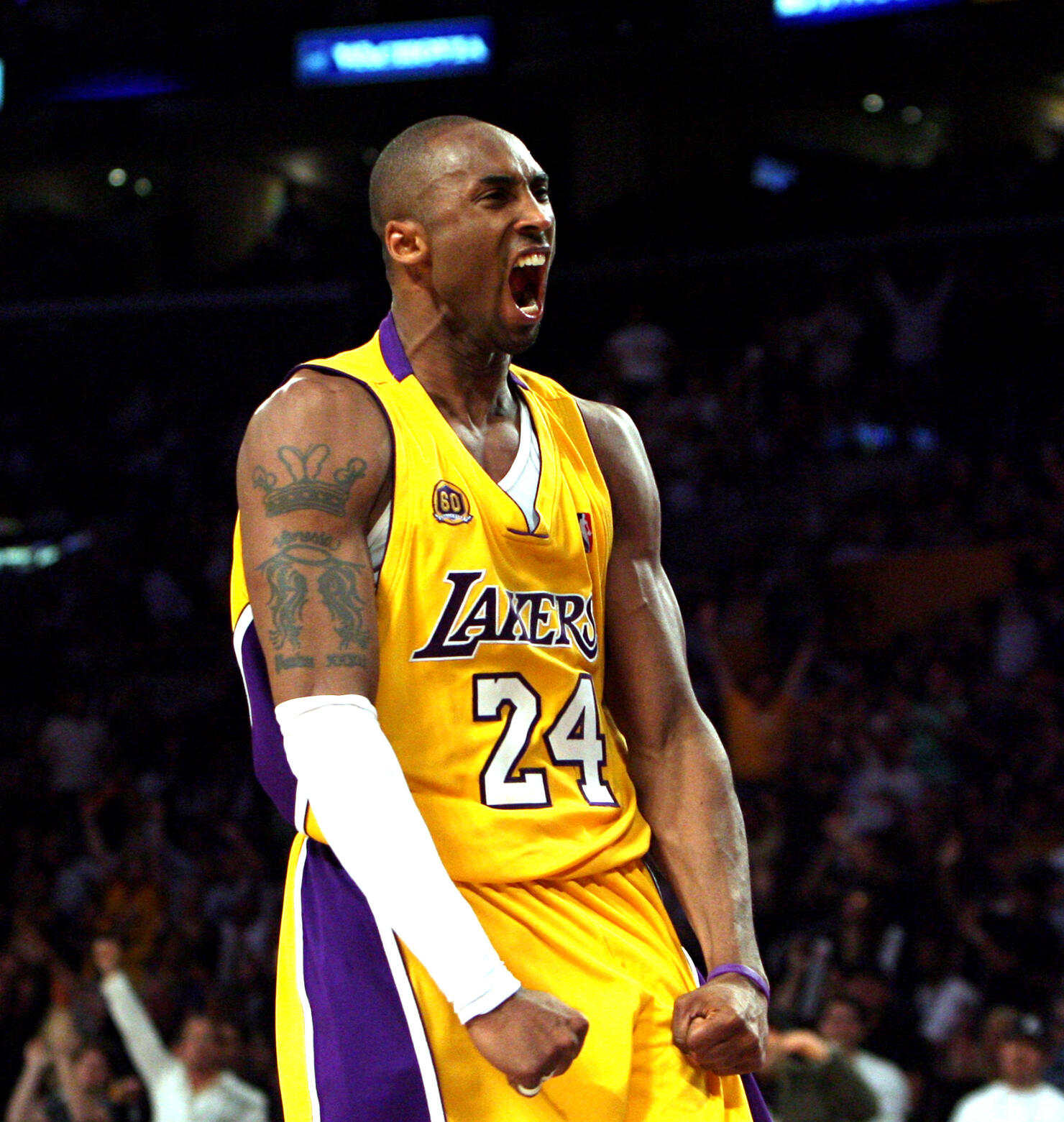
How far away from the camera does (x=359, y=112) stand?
13484mm

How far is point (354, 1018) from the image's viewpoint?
2.29 m

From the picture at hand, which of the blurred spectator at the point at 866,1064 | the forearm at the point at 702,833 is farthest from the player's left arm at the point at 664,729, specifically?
the blurred spectator at the point at 866,1064

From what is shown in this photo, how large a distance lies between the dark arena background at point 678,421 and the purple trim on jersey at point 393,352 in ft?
14.9

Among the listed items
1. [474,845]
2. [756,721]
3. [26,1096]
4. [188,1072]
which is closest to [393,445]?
[474,845]

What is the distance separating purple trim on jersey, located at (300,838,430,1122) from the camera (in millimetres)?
2248

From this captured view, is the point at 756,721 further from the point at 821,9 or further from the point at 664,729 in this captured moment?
the point at 664,729

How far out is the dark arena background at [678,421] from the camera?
27.7 feet

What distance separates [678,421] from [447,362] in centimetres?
1021

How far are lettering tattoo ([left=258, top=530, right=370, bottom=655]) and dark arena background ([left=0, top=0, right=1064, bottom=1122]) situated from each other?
15.2ft

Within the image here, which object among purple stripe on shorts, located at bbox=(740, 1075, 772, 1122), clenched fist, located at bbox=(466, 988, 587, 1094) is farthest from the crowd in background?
clenched fist, located at bbox=(466, 988, 587, 1094)

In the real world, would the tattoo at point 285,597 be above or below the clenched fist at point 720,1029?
above

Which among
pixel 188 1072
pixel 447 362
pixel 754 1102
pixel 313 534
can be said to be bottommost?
pixel 188 1072

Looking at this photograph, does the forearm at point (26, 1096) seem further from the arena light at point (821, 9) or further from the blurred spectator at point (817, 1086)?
the arena light at point (821, 9)

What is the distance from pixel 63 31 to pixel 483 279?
10773mm
